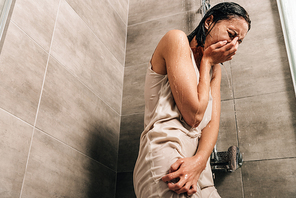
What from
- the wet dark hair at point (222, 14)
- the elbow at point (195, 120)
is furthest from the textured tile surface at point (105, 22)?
the elbow at point (195, 120)

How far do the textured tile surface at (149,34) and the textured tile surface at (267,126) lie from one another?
64 cm

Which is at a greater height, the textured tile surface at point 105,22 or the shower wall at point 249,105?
the textured tile surface at point 105,22

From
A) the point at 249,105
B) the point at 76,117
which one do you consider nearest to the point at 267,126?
the point at 249,105

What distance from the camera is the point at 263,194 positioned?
1308 mm

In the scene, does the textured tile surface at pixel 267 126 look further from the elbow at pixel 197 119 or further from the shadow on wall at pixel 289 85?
the elbow at pixel 197 119

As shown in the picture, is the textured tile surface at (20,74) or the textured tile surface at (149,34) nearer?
the textured tile surface at (20,74)

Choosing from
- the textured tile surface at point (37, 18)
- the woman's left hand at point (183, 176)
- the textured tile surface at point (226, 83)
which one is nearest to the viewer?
the woman's left hand at point (183, 176)

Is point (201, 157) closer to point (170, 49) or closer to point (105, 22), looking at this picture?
point (170, 49)

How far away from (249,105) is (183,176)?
79 centimetres

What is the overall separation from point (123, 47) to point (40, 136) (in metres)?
0.99

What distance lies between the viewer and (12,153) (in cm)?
96

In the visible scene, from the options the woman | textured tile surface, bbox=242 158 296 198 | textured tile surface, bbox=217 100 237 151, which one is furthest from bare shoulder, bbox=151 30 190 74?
textured tile surface, bbox=242 158 296 198

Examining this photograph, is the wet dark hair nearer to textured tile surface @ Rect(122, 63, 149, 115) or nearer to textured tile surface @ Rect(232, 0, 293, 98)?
textured tile surface @ Rect(232, 0, 293, 98)

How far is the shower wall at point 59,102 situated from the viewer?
987 millimetres
